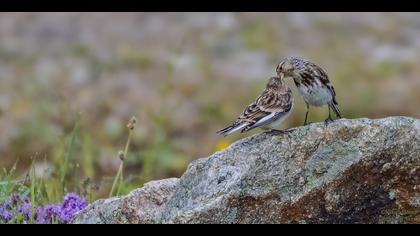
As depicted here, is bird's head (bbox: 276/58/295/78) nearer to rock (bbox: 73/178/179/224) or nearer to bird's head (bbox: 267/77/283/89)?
bird's head (bbox: 267/77/283/89)

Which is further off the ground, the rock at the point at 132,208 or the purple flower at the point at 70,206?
the purple flower at the point at 70,206

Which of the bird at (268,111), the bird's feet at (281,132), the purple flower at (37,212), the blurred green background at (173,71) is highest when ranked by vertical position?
the blurred green background at (173,71)

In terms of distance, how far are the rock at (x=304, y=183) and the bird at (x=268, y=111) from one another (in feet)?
1.14

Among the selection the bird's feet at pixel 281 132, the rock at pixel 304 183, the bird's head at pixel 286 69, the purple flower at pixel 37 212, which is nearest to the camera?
the rock at pixel 304 183

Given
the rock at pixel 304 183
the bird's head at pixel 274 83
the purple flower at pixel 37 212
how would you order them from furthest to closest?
1. the bird's head at pixel 274 83
2. the purple flower at pixel 37 212
3. the rock at pixel 304 183

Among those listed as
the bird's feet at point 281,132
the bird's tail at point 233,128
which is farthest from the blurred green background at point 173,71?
the bird's feet at point 281,132

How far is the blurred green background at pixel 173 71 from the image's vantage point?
1286 cm

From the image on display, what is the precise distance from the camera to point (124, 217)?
20.3ft

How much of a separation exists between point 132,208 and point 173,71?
26.6 ft

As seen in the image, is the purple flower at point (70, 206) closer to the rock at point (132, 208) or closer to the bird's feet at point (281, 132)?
the rock at point (132, 208)

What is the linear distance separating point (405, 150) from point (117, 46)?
31.9 ft

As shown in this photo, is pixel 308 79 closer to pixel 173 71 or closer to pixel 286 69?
pixel 286 69

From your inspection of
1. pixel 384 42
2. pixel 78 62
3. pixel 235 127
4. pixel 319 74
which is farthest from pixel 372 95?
pixel 235 127

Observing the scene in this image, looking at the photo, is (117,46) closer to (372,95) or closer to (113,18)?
(113,18)
